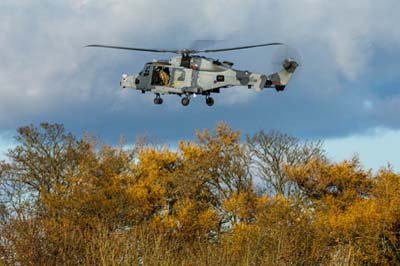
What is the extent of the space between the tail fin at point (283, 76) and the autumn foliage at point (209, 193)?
7.06 meters

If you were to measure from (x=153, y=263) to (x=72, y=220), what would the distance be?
2514 cm

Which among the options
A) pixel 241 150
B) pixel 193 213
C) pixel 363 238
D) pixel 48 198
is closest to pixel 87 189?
pixel 48 198

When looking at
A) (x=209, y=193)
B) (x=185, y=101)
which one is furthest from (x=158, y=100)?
(x=209, y=193)

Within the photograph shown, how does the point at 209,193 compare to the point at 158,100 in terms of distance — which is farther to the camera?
the point at 209,193

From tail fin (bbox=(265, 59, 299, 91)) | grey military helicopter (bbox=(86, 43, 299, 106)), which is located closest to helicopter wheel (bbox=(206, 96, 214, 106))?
grey military helicopter (bbox=(86, 43, 299, 106))

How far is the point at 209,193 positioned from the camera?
57.1 m

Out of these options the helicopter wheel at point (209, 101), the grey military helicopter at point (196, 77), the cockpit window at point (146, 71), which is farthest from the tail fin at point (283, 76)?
the cockpit window at point (146, 71)

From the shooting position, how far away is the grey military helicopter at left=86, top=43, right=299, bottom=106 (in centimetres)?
4009

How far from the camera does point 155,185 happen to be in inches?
2199

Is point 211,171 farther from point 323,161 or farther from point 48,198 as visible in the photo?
point 48,198

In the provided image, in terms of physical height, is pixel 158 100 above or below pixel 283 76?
below

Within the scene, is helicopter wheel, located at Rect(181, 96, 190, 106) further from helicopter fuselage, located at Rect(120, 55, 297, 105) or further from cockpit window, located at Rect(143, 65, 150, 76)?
cockpit window, located at Rect(143, 65, 150, 76)

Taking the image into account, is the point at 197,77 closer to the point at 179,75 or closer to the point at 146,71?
the point at 179,75

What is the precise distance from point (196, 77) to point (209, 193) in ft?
58.6
